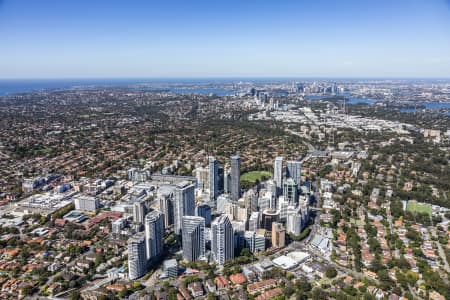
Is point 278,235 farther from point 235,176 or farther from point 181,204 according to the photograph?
point 235,176

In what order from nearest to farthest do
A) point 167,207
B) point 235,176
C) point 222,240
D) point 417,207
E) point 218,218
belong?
1. point 222,240
2. point 218,218
3. point 167,207
4. point 235,176
5. point 417,207

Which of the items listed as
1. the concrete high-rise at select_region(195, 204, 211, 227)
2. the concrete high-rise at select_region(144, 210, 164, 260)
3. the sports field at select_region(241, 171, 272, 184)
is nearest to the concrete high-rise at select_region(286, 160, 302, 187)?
the sports field at select_region(241, 171, 272, 184)

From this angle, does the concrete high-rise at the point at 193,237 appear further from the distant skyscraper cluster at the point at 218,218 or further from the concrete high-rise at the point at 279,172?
the concrete high-rise at the point at 279,172

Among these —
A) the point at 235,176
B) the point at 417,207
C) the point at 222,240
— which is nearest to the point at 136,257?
the point at 222,240

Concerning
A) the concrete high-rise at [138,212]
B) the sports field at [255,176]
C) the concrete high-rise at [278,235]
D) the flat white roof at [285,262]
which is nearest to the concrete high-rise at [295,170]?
the sports field at [255,176]

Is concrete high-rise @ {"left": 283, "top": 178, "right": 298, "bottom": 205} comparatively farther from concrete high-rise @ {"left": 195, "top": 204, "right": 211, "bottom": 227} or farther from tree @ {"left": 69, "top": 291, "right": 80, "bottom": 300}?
tree @ {"left": 69, "top": 291, "right": 80, "bottom": 300}

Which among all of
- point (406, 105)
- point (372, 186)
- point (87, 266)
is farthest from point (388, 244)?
point (406, 105)
